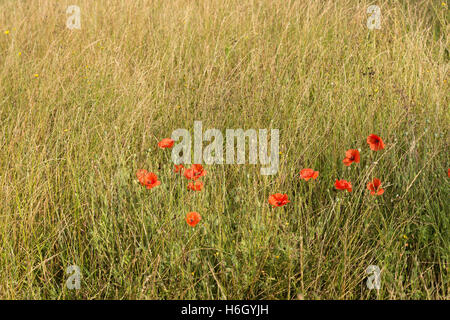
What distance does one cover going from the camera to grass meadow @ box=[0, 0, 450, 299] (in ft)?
5.88

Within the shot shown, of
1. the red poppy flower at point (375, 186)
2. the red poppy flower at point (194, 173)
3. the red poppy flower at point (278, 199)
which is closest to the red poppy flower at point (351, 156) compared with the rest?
the red poppy flower at point (375, 186)

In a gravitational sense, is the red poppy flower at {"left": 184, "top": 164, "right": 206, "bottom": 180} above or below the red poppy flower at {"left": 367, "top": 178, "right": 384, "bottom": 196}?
above

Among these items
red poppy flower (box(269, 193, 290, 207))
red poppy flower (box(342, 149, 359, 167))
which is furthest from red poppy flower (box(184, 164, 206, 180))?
red poppy flower (box(342, 149, 359, 167))

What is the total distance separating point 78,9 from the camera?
4.00m

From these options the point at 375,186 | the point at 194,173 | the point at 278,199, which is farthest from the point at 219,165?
the point at 375,186

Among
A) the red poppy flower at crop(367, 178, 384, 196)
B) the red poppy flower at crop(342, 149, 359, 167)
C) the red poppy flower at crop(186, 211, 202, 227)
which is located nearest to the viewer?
the red poppy flower at crop(186, 211, 202, 227)

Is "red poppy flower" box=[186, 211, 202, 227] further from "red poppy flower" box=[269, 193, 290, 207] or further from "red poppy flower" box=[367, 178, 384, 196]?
"red poppy flower" box=[367, 178, 384, 196]

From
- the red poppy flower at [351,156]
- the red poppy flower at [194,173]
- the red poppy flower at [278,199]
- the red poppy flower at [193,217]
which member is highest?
the red poppy flower at [351,156]

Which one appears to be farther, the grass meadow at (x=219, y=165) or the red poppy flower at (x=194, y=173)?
the red poppy flower at (x=194, y=173)

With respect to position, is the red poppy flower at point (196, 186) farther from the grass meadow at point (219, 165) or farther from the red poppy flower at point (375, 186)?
the red poppy flower at point (375, 186)

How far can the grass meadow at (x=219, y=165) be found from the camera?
1791mm

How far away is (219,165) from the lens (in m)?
2.28

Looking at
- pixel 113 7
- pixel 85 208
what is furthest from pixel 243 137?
pixel 113 7
